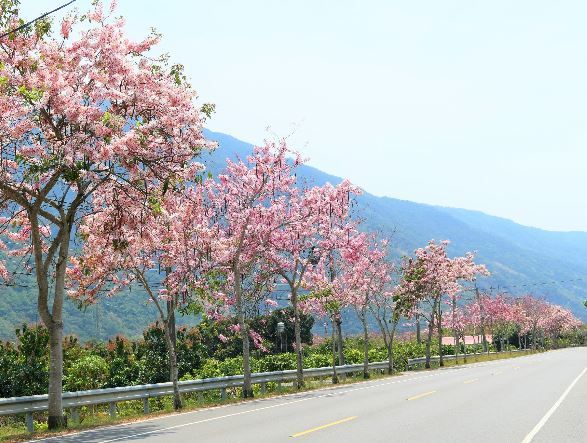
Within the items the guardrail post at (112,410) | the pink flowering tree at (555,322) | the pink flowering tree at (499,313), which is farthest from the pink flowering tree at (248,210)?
the pink flowering tree at (555,322)

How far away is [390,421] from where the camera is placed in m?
15.1

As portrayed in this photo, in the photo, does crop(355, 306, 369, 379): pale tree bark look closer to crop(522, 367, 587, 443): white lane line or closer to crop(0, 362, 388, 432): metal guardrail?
crop(0, 362, 388, 432): metal guardrail

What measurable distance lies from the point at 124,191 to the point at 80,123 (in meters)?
2.11

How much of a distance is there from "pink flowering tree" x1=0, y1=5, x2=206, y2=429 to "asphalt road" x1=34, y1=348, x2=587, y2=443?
12.8 ft

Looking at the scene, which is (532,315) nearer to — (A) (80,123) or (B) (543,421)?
(B) (543,421)

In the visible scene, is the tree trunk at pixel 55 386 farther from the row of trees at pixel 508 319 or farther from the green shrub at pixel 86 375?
the row of trees at pixel 508 319

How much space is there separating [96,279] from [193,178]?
274 inches

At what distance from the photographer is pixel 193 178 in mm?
18234

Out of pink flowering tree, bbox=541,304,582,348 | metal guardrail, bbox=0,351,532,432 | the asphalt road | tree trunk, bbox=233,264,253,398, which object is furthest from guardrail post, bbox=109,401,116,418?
pink flowering tree, bbox=541,304,582,348

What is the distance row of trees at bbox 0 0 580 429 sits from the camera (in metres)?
15.6

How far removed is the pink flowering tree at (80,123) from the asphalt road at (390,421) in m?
3.89

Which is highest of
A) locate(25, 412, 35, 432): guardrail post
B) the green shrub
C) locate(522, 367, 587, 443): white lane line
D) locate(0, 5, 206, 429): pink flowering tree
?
locate(0, 5, 206, 429): pink flowering tree

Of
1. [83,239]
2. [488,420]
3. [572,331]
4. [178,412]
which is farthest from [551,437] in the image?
[572,331]

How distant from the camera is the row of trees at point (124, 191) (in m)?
15.6
